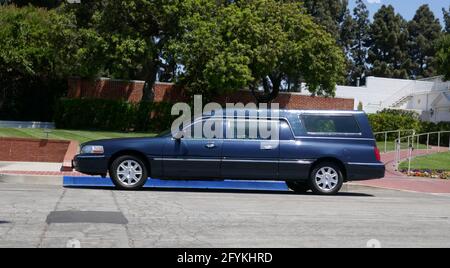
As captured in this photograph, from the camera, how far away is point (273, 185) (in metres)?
17.0

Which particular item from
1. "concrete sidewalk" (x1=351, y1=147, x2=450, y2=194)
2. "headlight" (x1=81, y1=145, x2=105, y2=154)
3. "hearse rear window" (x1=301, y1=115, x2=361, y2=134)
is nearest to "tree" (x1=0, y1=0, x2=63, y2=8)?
"concrete sidewalk" (x1=351, y1=147, x2=450, y2=194)

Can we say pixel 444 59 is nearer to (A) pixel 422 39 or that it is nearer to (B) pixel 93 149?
(A) pixel 422 39

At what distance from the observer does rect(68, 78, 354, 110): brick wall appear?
1492 inches

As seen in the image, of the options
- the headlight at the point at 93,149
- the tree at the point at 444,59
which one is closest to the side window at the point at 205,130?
the headlight at the point at 93,149

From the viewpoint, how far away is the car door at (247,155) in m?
14.1

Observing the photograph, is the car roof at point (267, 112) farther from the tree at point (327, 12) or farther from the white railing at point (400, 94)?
the tree at point (327, 12)

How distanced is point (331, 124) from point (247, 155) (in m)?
2.02

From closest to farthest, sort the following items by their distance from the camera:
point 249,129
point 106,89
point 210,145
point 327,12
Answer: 1. point 210,145
2. point 249,129
3. point 106,89
4. point 327,12

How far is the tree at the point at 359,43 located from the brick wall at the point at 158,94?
1258 inches

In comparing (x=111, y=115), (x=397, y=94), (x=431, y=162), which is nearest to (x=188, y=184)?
(x=431, y=162)

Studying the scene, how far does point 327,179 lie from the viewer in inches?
571

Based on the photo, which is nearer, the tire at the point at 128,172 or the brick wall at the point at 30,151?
the tire at the point at 128,172

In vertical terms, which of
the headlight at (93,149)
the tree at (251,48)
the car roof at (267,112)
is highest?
the tree at (251,48)

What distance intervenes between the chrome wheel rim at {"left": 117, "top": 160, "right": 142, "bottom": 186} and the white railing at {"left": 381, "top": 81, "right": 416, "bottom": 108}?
45.4 meters
